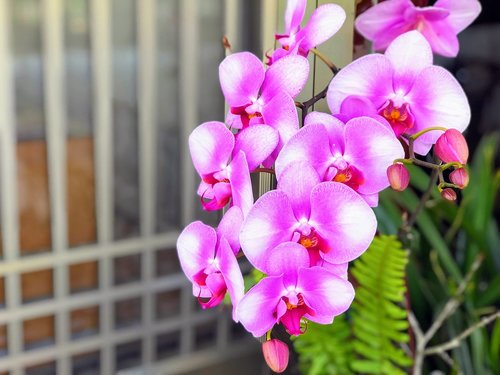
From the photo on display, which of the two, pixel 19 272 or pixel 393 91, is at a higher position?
pixel 393 91

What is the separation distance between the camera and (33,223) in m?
1.64

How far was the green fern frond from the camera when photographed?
0.73m

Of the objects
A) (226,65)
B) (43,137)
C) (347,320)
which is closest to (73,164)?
(43,137)

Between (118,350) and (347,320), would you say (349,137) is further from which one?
(118,350)

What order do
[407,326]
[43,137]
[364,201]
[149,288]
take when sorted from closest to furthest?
[364,201] → [407,326] → [43,137] → [149,288]

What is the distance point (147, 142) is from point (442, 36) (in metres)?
1.20

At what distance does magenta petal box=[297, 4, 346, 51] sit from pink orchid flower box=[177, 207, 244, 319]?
5.3 inches

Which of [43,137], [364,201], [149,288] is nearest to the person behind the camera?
[364,201]

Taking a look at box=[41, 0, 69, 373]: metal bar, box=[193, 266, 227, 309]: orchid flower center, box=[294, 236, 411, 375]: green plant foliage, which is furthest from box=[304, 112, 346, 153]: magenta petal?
box=[41, 0, 69, 373]: metal bar

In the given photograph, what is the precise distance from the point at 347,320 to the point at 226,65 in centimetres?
67

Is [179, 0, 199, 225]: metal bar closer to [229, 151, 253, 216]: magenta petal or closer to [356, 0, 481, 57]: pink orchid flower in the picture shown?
[356, 0, 481, 57]: pink orchid flower

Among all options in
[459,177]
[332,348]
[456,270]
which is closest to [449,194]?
[459,177]

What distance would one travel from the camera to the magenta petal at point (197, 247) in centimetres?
44

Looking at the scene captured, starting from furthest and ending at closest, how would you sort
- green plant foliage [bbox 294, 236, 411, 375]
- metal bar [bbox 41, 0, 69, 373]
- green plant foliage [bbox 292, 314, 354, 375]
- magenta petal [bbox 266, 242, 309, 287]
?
1. metal bar [bbox 41, 0, 69, 373]
2. green plant foliage [bbox 292, 314, 354, 375]
3. green plant foliage [bbox 294, 236, 411, 375]
4. magenta petal [bbox 266, 242, 309, 287]
